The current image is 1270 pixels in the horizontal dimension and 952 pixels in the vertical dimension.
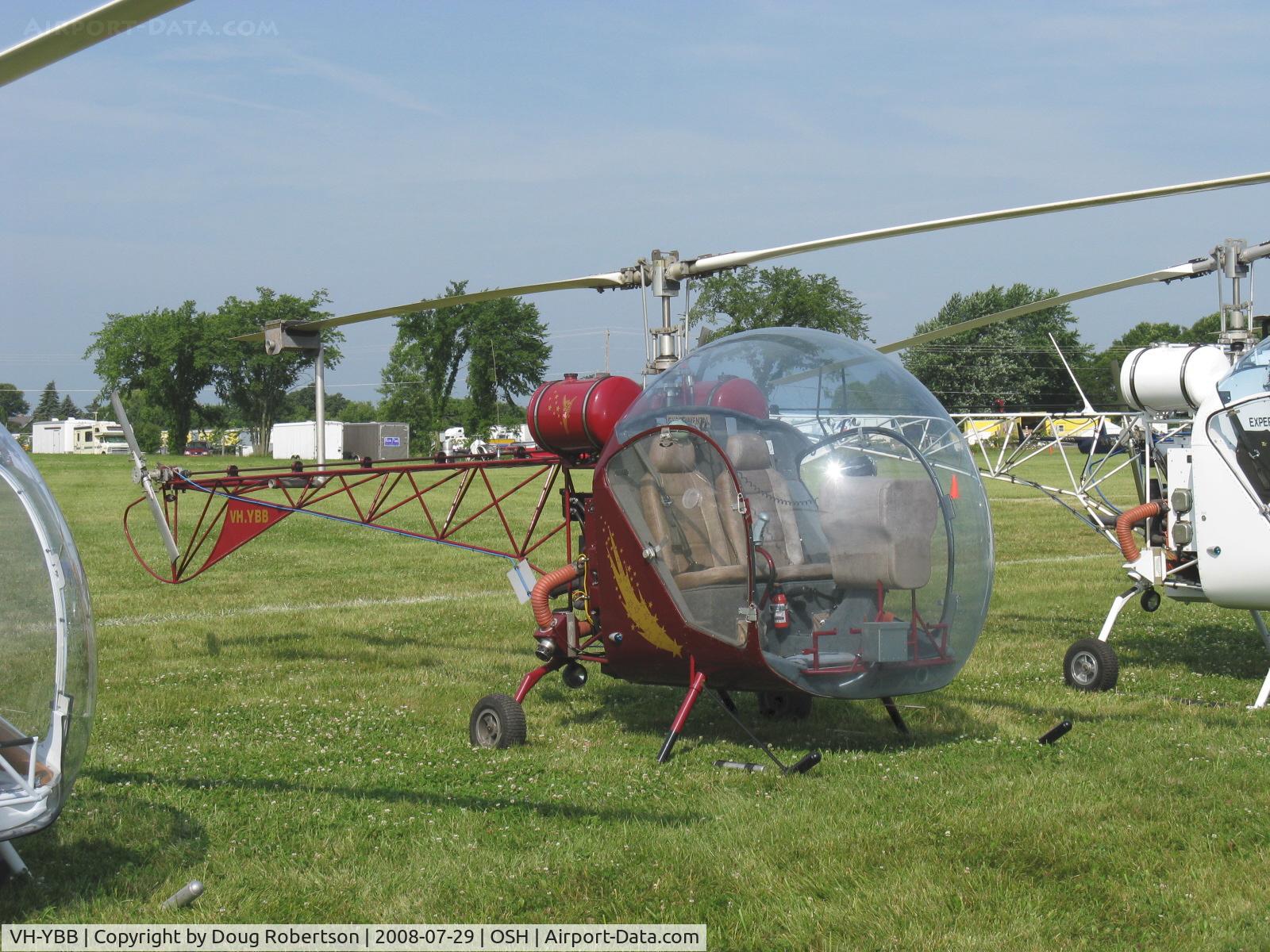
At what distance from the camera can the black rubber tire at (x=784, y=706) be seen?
780 centimetres

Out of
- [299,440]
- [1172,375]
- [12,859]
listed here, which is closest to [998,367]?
[299,440]

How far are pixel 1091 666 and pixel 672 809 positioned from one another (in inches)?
175

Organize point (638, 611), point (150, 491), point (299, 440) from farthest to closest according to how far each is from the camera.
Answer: point (299, 440), point (150, 491), point (638, 611)

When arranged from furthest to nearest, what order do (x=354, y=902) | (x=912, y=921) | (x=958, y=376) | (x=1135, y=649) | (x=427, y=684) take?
(x=958, y=376) → (x=1135, y=649) → (x=427, y=684) → (x=354, y=902) → (x=912, y=921)

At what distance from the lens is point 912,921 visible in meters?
4.47

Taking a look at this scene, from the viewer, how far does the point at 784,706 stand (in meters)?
7.84

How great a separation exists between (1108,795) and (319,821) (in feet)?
12.4

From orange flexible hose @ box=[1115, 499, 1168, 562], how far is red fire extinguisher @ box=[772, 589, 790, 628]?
427cm

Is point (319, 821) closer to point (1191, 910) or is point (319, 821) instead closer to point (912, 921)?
point (912, 921)

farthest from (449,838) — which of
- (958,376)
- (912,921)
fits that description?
(958,376)

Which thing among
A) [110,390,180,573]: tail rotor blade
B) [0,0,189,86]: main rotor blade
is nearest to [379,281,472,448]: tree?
[110,390,180,573]: tail rotor blade

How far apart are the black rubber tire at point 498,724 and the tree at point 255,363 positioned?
78.3 m

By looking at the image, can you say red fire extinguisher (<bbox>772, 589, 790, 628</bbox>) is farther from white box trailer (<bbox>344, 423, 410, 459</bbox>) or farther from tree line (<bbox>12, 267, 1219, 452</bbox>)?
tree line (<bbox>12, 267, 1219, 452</bbox>)

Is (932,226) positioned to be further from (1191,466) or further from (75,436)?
(75,436)
